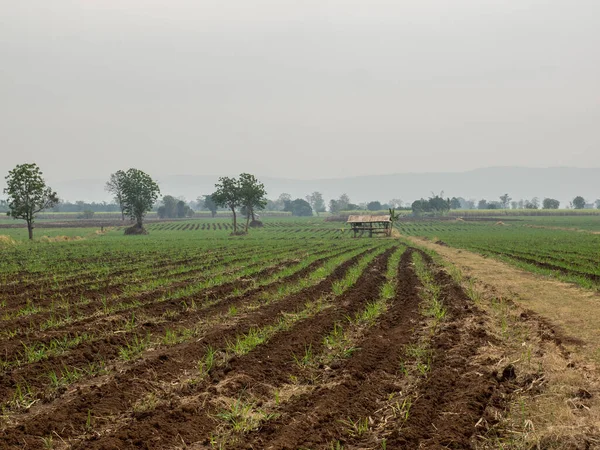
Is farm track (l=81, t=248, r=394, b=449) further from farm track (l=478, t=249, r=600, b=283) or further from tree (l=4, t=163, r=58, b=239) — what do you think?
tree (l=4, t=163, r=58, b=239)

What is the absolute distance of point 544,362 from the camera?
28.6ft

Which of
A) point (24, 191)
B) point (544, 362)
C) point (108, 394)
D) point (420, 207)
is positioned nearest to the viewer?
point (108, 394)

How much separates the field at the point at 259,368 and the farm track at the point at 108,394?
0.09 feet

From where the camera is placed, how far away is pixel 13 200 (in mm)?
52031

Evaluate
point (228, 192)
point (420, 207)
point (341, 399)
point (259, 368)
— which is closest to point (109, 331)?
point (259, 368)

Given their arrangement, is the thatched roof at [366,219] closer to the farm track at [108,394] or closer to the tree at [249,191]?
the tree at [249,191]

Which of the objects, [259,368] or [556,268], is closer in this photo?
[259,368]

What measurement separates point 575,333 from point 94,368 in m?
11.0

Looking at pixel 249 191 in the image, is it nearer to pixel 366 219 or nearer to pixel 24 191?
pixel 366 219

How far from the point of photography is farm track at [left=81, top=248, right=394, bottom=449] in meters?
5.78

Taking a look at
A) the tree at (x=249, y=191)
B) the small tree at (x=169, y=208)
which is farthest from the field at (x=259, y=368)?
the small tree at (x=169, y=208)

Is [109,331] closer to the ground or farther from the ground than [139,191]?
closer to the ground

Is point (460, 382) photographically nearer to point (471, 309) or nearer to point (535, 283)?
point (471, 309)

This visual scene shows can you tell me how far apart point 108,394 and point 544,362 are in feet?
26.5
